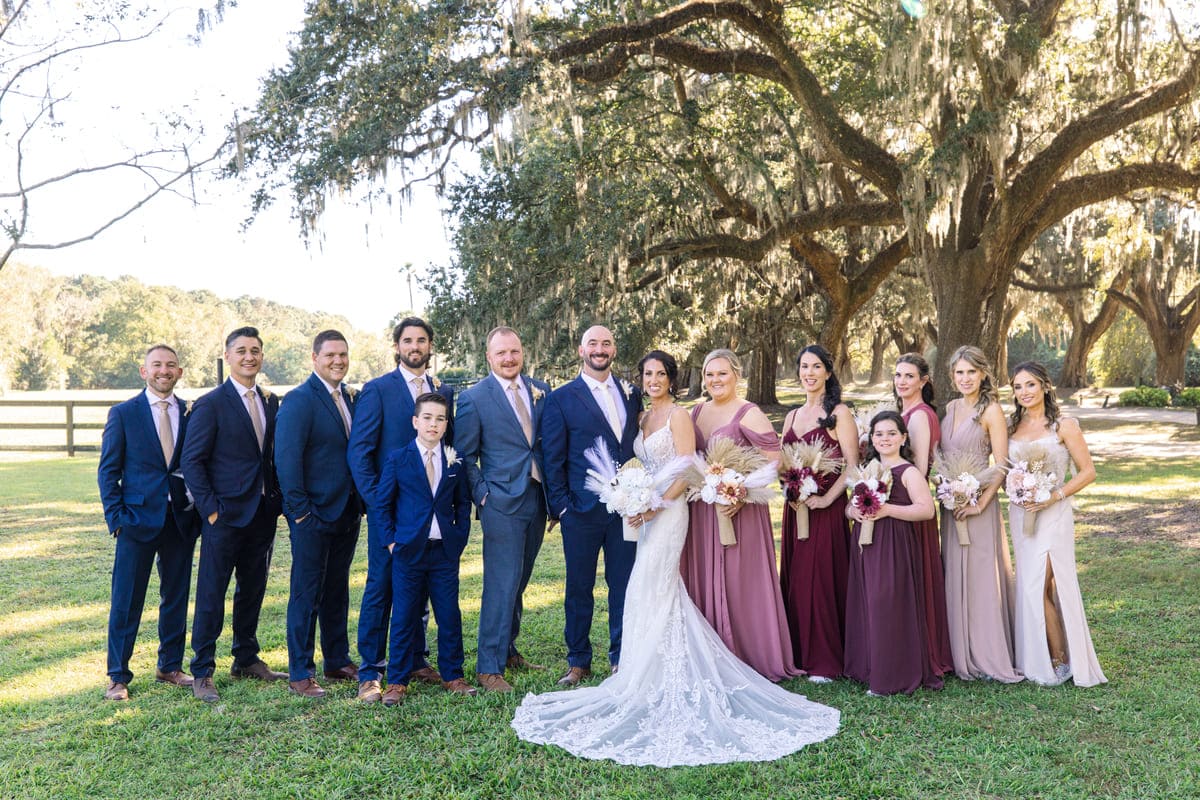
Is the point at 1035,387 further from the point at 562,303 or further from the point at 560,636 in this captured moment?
the point at 562,303

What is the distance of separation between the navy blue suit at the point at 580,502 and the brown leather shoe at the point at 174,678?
7.11 feet

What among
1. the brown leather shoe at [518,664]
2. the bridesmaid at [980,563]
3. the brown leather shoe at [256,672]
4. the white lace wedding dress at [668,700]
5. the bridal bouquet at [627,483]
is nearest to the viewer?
the white lace wedding dress at [668,700]

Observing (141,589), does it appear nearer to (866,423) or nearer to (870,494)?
(870,494)

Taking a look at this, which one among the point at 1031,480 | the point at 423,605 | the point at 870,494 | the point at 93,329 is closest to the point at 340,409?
the point at 423,605

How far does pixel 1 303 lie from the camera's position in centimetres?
3834

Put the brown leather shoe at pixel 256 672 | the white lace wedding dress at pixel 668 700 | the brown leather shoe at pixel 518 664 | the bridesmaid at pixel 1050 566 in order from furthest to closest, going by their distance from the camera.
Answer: the brown leather shoe at pixel 518 664, the brown leather shoe at pixel 256 672, the bridesmaid at pixel 1050 566, the white lace wedding dress at pixel 668 700

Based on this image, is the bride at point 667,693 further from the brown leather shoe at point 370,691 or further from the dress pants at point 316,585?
the dress pants at point 316,585

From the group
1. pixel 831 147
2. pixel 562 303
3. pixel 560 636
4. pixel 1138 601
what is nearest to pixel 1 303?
pixel 562 303

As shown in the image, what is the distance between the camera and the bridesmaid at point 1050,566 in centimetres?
497

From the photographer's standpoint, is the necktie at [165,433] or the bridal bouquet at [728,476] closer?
the bridal bouquet at [728,476]

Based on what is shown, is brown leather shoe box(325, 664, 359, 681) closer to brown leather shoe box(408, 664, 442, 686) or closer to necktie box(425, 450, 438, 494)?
brown leather shoe box(408, 664, 442, 686)

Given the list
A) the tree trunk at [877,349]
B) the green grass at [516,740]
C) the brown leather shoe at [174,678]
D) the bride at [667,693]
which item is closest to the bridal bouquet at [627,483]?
the bride at [667,693]

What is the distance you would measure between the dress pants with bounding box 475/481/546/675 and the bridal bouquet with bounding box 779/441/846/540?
4.84 ft

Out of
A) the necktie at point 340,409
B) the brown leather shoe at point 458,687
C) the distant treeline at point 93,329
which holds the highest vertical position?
the distant treeline at point 93,329
